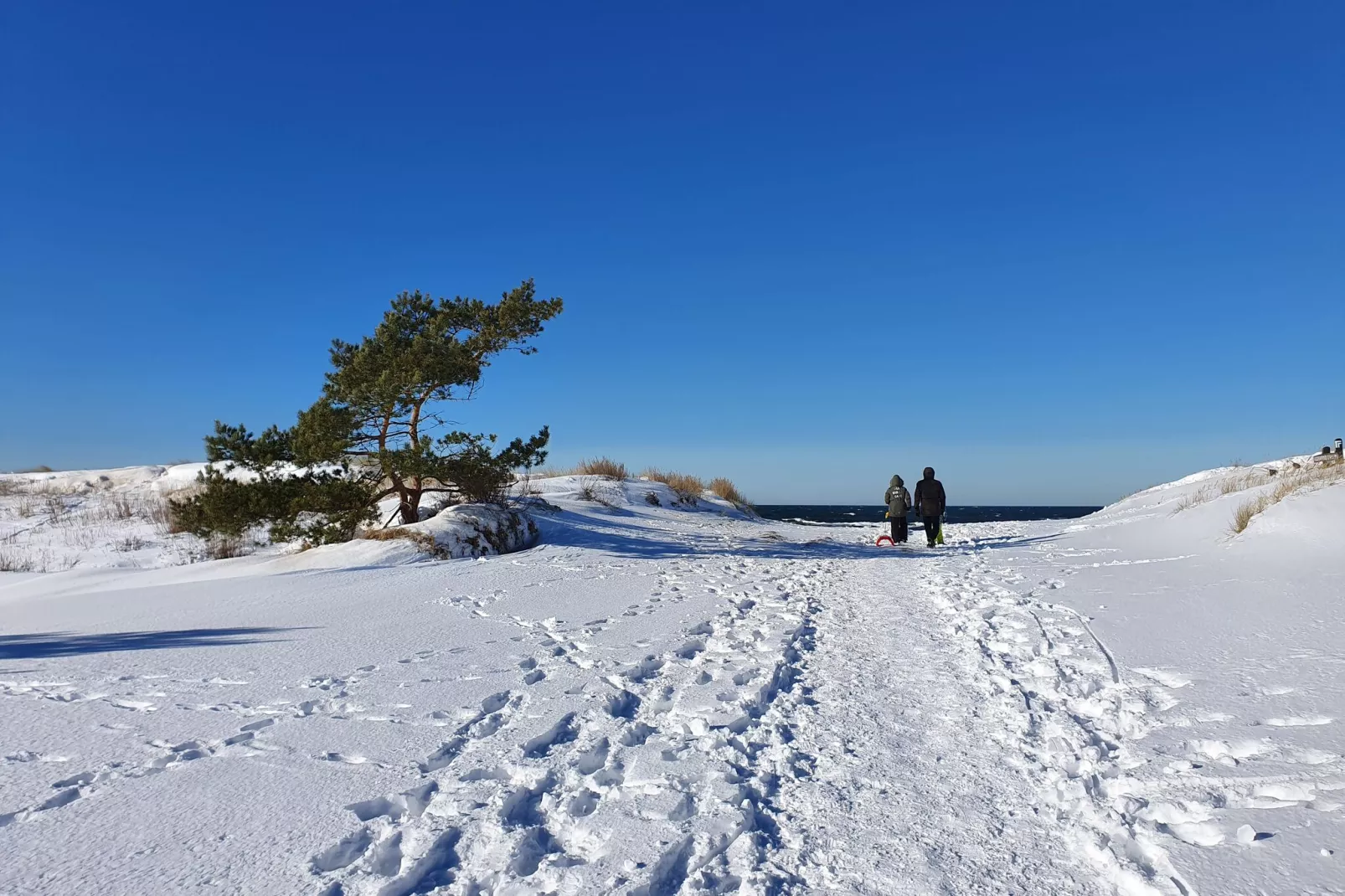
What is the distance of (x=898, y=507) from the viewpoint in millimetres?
15078

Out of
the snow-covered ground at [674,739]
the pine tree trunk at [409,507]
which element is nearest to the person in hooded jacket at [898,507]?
the snow-covered ground at [674,739]

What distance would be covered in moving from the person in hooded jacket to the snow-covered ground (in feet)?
23.3

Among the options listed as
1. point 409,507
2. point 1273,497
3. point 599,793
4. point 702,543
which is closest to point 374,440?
point 409,507

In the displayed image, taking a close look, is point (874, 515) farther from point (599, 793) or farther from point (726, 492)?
point (599, 793)

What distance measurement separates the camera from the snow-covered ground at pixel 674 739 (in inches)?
101

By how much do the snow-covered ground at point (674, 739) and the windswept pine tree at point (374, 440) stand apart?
2.55m

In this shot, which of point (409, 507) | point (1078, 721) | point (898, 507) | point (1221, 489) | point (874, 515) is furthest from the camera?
point (874, 515)

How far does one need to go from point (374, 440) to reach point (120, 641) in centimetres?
598

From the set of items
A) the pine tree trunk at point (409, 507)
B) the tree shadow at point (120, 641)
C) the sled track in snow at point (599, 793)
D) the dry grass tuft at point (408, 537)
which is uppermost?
the pine tree trunk at point (409, 507)

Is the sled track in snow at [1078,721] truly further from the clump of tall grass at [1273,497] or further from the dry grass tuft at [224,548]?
the dry grass tuft at [224,548]

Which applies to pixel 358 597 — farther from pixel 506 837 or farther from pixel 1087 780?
pixel 1087 780

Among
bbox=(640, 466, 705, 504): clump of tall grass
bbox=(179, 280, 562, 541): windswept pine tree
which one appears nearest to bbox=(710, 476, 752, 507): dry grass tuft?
bbox=(640, 466, 705, 504): clump of tall grass

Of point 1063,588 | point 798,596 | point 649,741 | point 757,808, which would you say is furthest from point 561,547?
point 757,808

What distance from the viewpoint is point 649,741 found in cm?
374
